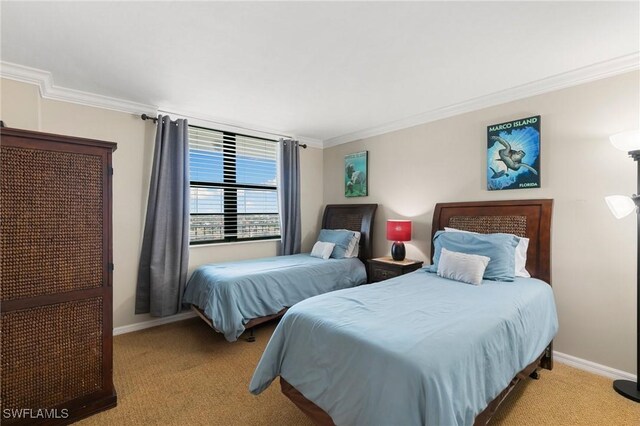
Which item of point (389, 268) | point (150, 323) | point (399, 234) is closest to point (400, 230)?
point (399, 234)

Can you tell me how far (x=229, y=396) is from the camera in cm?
211

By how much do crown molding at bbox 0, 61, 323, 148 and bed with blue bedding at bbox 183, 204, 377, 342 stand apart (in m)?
1.84

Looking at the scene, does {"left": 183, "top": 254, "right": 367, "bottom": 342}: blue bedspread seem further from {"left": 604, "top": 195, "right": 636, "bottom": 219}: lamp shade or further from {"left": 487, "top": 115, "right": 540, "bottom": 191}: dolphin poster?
{"left": 604, "top": 195, "right": 636, "bottom": 219}: lamp shade

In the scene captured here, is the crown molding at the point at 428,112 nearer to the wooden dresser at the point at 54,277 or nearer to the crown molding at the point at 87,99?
the crown molding at the point at 87,99

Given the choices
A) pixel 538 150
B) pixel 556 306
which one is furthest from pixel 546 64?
pixel 556 306

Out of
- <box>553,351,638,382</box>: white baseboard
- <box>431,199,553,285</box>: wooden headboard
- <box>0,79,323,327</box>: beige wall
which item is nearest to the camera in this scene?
<box>553,351,638,382</box>: white baseboard

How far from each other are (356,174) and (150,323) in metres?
3.26

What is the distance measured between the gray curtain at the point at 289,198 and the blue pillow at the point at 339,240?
0.50m

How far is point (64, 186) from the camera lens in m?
1.84

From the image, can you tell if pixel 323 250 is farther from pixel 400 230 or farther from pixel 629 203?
pixel 629 203

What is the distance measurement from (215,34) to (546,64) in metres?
2.54

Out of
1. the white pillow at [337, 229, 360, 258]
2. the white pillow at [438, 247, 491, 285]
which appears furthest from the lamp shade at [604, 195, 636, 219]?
the white pillow at [337, 229, 360, 258]

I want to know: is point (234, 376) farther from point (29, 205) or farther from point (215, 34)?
point (215, 34)

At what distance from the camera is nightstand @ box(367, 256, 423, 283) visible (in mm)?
3303
